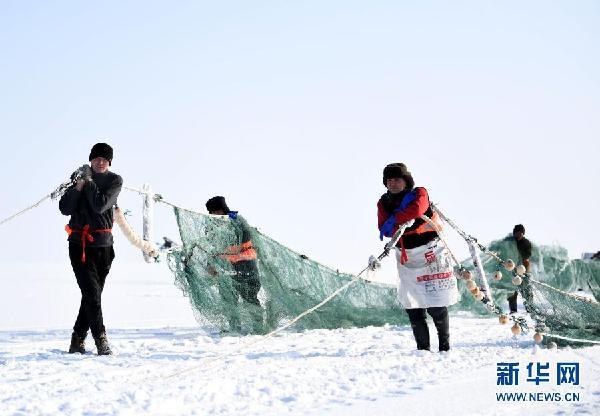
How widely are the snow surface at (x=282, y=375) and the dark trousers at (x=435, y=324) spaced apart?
0.40ft

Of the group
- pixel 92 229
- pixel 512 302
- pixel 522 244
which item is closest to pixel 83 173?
pixel 92 229

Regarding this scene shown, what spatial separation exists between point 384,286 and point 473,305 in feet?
6.38

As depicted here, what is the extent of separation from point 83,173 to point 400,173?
2525mm

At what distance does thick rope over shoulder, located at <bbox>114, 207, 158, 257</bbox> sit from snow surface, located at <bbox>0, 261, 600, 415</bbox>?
2.83 ft

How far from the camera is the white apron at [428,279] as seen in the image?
5.46 meters

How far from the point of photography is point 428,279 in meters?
5.50

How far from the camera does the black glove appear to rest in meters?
5.36

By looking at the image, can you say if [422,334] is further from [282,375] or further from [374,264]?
[282,375]

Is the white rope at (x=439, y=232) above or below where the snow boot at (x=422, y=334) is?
above

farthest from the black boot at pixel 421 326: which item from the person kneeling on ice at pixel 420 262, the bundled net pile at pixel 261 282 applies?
the bundled net pile at pixel 261 282

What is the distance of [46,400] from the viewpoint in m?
3.70

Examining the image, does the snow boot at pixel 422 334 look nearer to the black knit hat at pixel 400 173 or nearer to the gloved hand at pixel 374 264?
the gloved hand at pixel 374 264

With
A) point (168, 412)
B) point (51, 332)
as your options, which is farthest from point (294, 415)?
point (51, 332)

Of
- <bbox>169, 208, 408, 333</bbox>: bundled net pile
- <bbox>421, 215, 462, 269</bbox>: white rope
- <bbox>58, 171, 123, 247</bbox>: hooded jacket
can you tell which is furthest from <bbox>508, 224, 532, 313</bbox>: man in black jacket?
<bbox>58, 171, 123, 247</bbox>: hooded jacket
